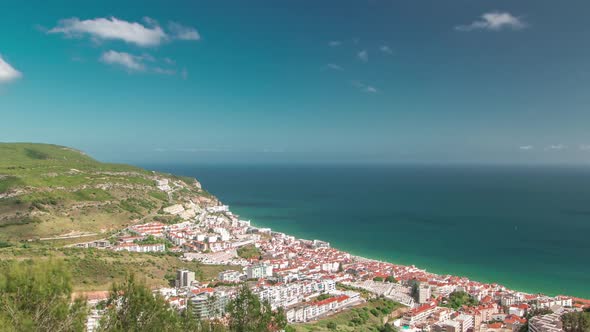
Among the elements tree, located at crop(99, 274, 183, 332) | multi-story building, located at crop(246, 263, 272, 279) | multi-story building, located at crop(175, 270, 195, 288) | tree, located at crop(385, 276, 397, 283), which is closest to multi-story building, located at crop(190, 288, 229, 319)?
multi-story building, located at crop(175, 270, 195, 288)

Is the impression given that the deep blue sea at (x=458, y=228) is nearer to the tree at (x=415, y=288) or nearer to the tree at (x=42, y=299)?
the tree at (x=415, y=288)

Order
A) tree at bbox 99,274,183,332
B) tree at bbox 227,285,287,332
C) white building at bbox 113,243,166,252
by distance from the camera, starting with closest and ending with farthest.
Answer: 1. tree at bbox 99,274,183,332
2. tree at bbox 227,285,287,332
3. white building at bbox 113,243,166,252

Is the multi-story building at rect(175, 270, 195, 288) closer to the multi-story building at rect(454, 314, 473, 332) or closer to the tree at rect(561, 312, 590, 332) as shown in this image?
the multi-story building at rect(454, 314, 473, 332)

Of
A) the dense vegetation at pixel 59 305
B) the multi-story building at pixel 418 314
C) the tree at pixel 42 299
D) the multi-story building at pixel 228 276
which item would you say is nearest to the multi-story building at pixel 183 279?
the multi-story building at pixel 228 276

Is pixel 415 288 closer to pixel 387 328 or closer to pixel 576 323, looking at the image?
pixel 387 328

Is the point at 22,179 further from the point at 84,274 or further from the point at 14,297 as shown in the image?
the point at 14,297

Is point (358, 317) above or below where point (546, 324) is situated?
below

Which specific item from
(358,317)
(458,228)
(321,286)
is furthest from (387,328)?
(458,228)
